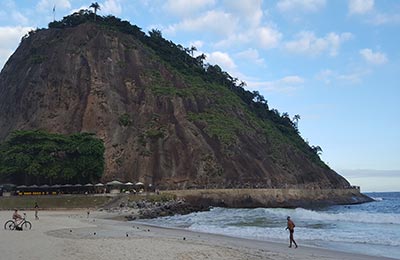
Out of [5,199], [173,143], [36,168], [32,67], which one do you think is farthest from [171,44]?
[5,199]

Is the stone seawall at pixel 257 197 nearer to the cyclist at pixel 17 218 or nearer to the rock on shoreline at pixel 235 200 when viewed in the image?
the rock on shoreline at pixel 235 200

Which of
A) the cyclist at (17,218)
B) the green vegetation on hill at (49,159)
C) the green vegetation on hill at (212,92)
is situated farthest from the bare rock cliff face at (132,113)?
the cyclist at (17,218)

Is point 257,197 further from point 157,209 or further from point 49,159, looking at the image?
point 49,159

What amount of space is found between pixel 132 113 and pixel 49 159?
1198 inches

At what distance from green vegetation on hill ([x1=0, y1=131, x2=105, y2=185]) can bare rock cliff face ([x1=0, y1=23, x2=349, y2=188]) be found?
12916 millimetres

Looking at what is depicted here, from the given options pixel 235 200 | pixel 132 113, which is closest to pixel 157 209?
pixel 235 200

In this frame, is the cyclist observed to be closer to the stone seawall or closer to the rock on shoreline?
the rock on shoreline

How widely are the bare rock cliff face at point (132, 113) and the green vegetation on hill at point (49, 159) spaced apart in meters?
12.9

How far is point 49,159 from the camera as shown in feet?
233

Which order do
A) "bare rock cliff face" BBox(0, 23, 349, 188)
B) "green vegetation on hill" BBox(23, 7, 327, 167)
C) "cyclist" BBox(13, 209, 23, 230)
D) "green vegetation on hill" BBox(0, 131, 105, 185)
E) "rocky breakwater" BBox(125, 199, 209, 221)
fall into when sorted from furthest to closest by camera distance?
"green vegetation on hill" BBox(23, 7, 327, 167)
"bare rock cliff face" BBox(0, 23, 349, 188)
"green vegetation on hill" BBox(0, 131, 105, 185)
"rocky breakwater" BBox(125, 199, 209, 221)
"cyclist" BBox(13, 209, 23, 230)

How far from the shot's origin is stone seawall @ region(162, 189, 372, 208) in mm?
78688

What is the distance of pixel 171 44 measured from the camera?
466 ft

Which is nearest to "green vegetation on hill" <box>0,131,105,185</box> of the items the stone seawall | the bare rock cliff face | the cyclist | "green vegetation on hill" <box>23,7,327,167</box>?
the bare rock cliff face

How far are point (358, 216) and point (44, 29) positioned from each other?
319 feet
